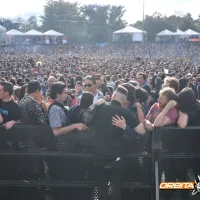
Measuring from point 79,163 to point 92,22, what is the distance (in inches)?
3315

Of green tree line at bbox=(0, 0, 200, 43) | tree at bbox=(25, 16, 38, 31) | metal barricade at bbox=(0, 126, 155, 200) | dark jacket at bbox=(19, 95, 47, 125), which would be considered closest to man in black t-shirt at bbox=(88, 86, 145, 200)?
metal barricade at bbox=(0, 126, 155, 200)

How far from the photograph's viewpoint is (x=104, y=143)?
4.86 meters

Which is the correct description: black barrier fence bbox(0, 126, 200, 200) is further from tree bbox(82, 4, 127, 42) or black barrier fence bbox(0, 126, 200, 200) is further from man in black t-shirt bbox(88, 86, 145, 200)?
tree bbox(82, 4, 127, 42)

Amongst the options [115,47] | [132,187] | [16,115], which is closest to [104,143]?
[132,187]

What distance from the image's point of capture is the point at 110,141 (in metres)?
4.87

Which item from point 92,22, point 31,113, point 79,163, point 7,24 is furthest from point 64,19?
point 79,163

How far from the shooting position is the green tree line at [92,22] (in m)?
83.8

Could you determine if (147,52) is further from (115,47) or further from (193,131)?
(193,131)

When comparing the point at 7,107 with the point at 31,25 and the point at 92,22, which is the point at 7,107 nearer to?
the point at 92,22

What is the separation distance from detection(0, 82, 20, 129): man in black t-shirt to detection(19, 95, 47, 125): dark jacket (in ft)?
0.30

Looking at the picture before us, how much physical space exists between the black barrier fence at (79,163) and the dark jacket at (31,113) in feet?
1.37

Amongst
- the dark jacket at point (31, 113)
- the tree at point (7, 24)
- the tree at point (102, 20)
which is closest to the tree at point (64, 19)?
the tree at point (102, 20)

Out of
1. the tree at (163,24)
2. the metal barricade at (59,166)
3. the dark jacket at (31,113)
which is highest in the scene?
the tree at (163,24)

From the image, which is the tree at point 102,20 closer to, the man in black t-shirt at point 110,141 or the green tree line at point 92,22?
the green tree line at point 92,22
